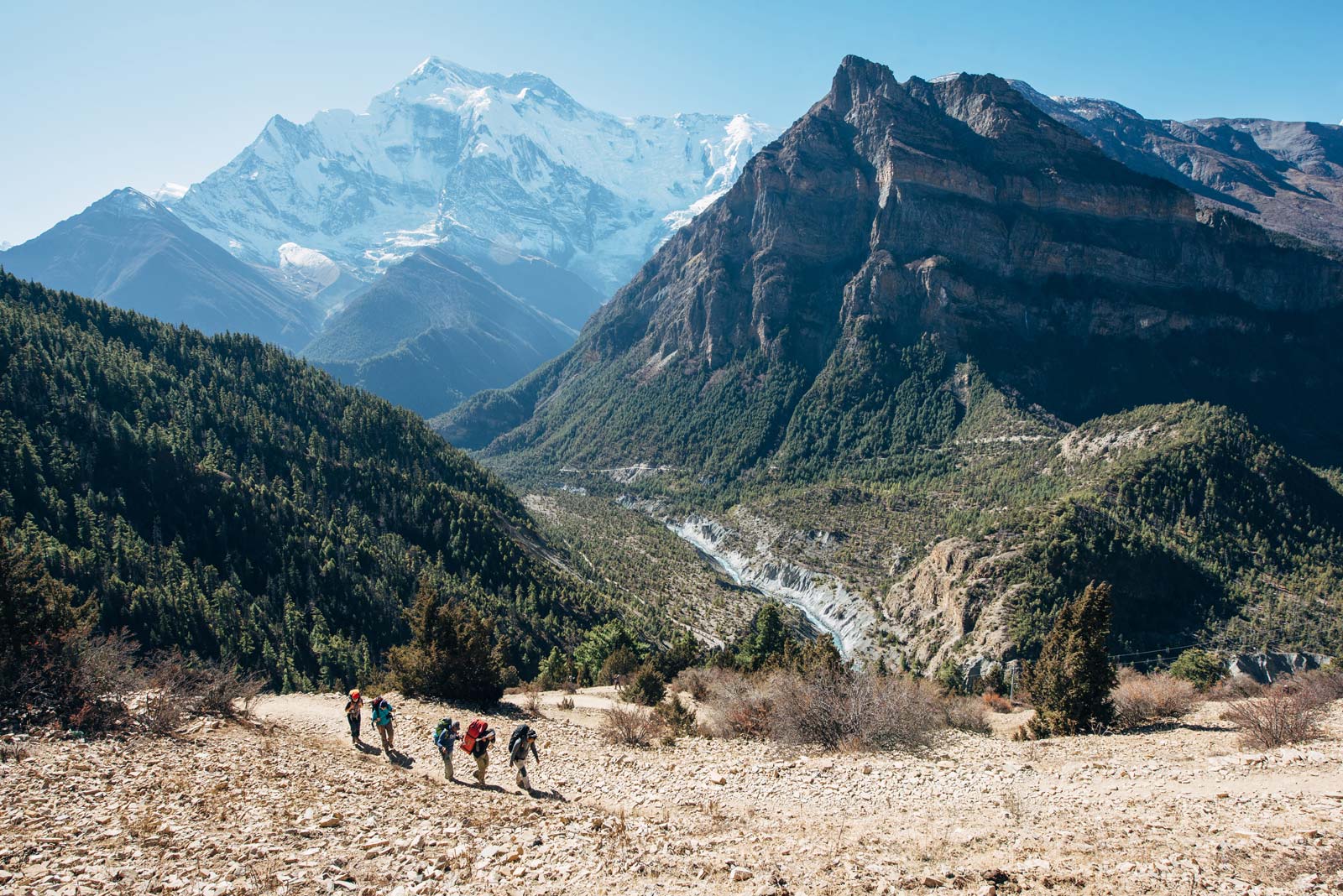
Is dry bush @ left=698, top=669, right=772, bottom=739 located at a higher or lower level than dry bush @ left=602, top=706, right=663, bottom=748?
higher

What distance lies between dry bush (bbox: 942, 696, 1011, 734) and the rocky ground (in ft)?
19.0

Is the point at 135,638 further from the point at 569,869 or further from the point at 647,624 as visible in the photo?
the point at 569,869

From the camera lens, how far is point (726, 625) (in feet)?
279

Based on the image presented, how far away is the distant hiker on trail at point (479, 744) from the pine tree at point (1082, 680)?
2303 centimetres

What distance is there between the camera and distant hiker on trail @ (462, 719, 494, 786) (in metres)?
20.5

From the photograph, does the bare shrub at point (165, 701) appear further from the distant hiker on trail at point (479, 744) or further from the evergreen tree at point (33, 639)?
the distant hiker on trail at point (479, 744)

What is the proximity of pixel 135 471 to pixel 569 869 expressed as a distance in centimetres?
8345

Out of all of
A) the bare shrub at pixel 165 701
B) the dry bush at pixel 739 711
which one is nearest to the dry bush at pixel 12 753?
the bare shrub at pixel 165 701

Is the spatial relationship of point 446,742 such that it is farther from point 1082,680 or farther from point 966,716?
point 1082,680

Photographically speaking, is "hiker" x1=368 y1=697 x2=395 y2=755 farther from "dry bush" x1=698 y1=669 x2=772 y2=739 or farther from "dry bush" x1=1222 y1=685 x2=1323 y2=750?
"dry bush" x1=1222 y1=685 x2=1323 y2=750

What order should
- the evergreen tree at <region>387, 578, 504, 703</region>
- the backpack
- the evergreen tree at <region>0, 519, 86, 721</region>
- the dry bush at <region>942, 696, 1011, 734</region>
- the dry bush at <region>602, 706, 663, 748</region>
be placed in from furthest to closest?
the evergreen tree at <region>387, 578, 504, 703</region> → the dry bush at <region>942, 696, 1011, 734</region> → the dry bush at <region>602, 706, 663, 748</region> → the backpack → the evergreen tree at <region>0, 519, 86, 721</region>

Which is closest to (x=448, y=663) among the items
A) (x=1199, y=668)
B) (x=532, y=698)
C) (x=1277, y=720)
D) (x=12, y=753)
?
(x=532, y=698)

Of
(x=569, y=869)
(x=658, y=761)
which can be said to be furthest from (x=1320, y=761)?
(x=569, y=869)

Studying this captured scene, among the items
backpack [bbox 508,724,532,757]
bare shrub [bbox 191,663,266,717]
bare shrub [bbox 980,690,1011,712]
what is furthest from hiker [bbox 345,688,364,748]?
bare shrub [bbox 980,690,1011,712]
